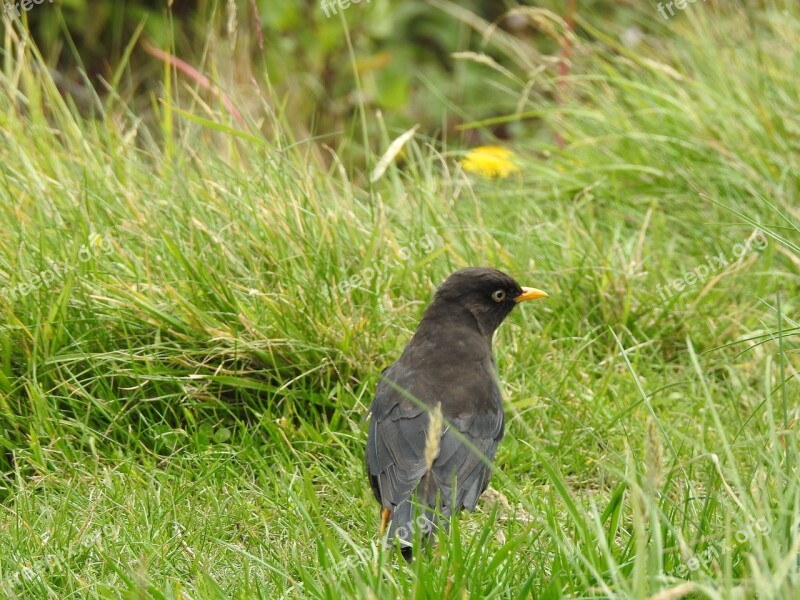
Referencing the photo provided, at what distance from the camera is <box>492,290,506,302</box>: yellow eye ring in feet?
13.8

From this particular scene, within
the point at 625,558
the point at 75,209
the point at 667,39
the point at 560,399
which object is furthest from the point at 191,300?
the point at 667,39

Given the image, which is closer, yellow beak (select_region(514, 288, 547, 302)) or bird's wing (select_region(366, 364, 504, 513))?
bird's wing (select_region(366, 364, 504, 513))

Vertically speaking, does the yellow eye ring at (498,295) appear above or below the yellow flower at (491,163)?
above

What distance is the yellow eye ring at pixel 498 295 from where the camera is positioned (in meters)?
4.20

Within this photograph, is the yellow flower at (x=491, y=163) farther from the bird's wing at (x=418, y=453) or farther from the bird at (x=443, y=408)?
the bird's wing at (x=418, y=453)

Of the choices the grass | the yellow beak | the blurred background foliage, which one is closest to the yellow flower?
the grass

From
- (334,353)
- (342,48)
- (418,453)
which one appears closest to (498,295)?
(334,353)

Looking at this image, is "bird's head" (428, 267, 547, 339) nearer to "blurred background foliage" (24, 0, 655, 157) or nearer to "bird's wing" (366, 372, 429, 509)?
"bird's wing" (366, 372, 429, 509)

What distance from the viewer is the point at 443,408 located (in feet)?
12.2

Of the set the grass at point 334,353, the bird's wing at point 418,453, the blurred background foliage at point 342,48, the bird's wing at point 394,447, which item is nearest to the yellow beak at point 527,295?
the grass at point 334,353

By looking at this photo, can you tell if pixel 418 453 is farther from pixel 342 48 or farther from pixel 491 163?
pixel 342 48

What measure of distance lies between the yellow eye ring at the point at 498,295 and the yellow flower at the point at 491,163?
179cm

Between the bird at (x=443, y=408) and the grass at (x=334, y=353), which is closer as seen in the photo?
the grass at (x=334, y=353)

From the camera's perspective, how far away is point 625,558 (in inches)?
112
